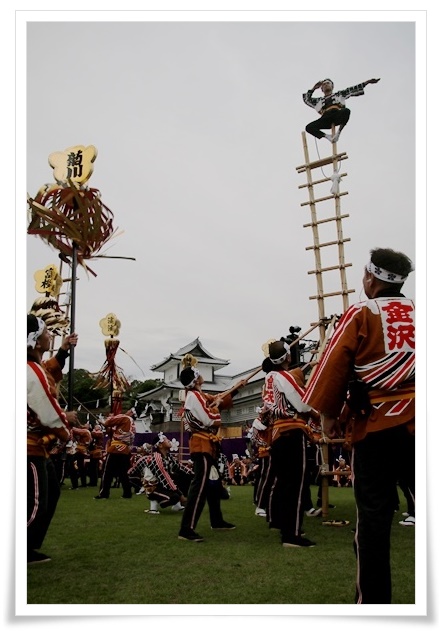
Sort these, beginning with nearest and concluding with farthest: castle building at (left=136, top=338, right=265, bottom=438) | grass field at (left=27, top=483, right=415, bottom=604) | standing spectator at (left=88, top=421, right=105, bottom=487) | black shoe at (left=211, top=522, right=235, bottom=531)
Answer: grass field at (left=27, top=483, right=415, bottom=604) < black shoe at (left=211, top=522, right=235, bottom=531) < standing spectator at (left=88, top=421, right=105, bottom=487) < castle building at (left=136, top=338, right=265, bottom=438)

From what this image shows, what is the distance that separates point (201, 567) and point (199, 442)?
1.59m

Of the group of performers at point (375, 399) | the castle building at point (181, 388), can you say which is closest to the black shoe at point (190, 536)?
the group of performers at point (375, 399)

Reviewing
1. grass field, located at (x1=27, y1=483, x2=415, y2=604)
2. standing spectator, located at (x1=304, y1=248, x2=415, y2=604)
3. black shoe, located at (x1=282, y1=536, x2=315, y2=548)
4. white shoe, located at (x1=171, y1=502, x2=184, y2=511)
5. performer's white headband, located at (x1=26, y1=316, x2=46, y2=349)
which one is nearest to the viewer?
standing spectator, located at (x1=304, y1=248, x2=415, y2=604)

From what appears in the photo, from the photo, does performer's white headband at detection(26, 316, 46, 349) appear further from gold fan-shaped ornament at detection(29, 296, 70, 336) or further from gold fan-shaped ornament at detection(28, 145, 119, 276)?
gold fan-shaped ornament at detection(28, 145, 119, 276)

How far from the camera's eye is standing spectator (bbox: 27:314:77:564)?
3.58 metres

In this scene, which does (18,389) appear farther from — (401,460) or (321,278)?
(321,278)

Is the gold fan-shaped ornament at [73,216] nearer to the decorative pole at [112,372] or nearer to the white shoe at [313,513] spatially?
the white shoe at [313,513]

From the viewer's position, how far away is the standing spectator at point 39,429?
3.58 metres

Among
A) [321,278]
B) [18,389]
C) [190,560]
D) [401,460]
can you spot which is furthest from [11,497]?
[321,278]

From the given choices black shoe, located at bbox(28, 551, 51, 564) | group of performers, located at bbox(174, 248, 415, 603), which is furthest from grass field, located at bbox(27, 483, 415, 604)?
group of performers, located at bbox(174, 248, 415, 603)

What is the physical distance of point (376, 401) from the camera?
2.58 meters

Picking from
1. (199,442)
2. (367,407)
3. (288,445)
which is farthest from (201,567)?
(367,407)

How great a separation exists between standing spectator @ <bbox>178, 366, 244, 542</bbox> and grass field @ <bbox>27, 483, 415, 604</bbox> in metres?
0.25
